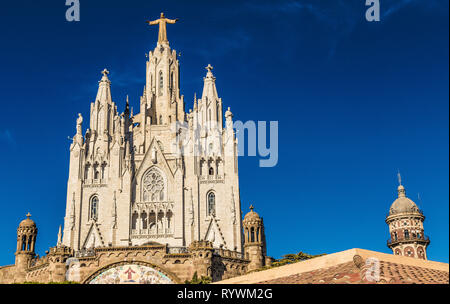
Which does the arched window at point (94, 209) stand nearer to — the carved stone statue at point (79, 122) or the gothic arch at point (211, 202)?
the carved stone statue at point (79, 122)

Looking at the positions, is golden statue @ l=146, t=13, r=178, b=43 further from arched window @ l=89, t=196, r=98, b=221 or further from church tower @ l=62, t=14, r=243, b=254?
arched window @ l=89, t=196, r=98, b=221

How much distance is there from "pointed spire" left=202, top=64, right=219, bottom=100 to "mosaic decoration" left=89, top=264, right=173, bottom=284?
99.0ft

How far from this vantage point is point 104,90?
66.2 metres

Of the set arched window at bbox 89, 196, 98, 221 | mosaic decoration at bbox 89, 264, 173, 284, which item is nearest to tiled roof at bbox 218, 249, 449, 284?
mosaic decoration at bbox 89, 264, 173, 284

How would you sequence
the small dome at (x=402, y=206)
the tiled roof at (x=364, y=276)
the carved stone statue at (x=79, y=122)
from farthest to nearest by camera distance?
1. the small dome at (x=402, y=206)
2. the carved stone statue at (x=79, y=122)
3. the tiled roof at (x=364, y=276)

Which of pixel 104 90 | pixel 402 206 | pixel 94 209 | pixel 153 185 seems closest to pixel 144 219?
pixel 153 185

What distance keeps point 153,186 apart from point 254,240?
18968 mm

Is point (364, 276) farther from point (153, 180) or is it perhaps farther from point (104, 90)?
point (104, 90)

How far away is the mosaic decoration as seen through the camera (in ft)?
123

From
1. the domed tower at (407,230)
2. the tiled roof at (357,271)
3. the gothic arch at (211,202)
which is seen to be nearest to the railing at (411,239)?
the domed tower at (407,230)

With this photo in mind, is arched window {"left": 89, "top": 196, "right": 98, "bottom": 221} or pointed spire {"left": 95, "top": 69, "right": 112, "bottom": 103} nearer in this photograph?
arched window {"left": 89, "top": 196, "right": 98, "bottom": 221}

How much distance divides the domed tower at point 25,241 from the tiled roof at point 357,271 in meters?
33.3

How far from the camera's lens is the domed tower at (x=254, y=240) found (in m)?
43.8
